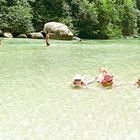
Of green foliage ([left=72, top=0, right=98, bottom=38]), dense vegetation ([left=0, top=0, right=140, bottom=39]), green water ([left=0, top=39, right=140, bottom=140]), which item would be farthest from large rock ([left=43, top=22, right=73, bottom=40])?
green water ([left=0, top=39, right=140, bottom=140])

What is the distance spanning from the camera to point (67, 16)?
47.5 metres

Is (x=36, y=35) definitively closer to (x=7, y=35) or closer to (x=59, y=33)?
(x=59, y=33)

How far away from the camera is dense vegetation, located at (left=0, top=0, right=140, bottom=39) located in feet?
137

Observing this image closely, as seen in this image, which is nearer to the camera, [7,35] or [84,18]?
[7,35]

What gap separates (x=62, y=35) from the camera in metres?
39.1

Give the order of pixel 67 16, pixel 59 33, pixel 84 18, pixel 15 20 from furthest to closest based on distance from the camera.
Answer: pixel 84 18 → pixel 67 16 → pixel 15 20 → pixel 59 33

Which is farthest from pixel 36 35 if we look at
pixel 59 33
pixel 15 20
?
pixel 15 20

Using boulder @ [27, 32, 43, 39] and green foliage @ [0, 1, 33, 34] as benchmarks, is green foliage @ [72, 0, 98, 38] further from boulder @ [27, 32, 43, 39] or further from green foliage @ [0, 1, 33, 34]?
boulder @ [27, 32, 43, 39]

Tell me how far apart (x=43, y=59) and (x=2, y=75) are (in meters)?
5.76

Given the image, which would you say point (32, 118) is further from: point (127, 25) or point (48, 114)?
point (127, 25)

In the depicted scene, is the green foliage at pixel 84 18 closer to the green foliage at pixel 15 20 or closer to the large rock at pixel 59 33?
the green foliage at pixel 15 20

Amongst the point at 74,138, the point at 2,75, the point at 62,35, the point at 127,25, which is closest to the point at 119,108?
the point at 74,138

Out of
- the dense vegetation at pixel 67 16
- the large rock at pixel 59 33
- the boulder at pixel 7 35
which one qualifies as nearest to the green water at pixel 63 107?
the large rock at pixel 59 33

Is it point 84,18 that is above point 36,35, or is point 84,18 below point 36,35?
above
